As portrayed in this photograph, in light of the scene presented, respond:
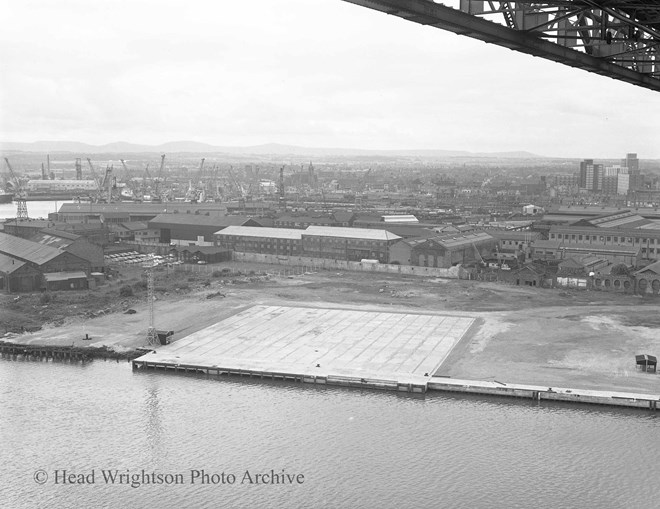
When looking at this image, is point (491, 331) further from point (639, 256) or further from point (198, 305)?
point (639, 256)

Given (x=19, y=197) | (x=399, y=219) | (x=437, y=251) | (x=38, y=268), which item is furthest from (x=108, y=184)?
(x=437, y=251)

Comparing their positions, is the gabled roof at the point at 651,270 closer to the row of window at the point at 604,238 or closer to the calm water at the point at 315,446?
the row of window at the point at 604,238

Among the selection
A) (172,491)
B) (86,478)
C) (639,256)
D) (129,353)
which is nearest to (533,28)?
(172,491)

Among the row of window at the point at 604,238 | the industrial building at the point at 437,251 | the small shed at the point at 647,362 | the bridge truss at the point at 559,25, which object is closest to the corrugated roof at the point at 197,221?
the industrial building at the point at 437,251

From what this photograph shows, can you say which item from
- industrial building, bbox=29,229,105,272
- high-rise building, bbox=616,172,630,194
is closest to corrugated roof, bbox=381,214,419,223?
industrial building, bbox=29,229,105,272

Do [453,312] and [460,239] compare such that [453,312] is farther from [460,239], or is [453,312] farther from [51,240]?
[51,240]

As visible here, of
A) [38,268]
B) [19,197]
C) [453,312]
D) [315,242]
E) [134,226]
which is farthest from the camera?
[19,197]

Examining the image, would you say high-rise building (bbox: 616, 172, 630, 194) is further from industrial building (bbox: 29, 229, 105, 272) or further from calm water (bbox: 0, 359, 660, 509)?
calm water (bbox: 0, 359, 660, 509)
